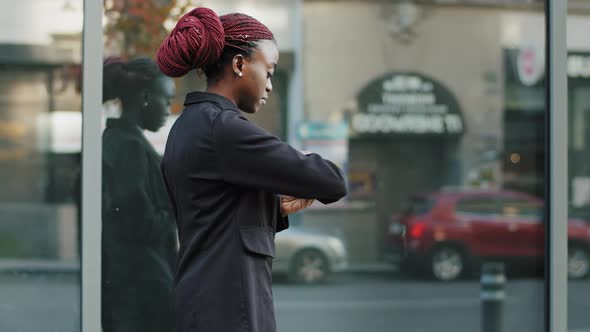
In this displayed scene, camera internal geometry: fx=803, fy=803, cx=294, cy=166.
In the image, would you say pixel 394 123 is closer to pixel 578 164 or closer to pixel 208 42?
pixel 578 164

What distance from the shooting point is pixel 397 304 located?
5199mm

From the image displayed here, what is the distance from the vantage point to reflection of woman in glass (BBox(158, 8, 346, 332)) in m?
1.85

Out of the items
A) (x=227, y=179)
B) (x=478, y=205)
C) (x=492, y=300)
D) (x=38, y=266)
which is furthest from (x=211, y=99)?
(x=478, y=205)

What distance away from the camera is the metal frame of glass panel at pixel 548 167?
319 cm

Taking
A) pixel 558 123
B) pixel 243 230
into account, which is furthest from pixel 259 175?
pixel 558 123

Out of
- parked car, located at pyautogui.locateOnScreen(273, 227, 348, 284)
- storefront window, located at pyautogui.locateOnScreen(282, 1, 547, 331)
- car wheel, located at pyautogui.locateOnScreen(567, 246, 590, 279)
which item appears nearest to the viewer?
car wheel, located at pyautogui.locateOnScreen(567, 246, 590, 279)

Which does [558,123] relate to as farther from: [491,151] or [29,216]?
[29,216]

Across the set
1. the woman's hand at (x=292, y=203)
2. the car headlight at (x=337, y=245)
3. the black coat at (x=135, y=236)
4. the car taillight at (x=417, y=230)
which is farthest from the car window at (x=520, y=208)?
the woman's hand at (x=292, y=203)

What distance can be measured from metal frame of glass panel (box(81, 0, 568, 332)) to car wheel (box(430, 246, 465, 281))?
1.43 m

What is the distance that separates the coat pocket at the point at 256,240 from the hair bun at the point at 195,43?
0.42m

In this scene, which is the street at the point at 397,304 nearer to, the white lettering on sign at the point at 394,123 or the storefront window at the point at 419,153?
the storefront window at the point at 419,153

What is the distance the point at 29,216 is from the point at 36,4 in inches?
45.0

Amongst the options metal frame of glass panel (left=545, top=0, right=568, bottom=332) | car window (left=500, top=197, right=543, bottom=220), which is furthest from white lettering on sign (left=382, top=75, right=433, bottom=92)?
metal frame of glass panel (left=545, top=0, right=568, bottom=332)

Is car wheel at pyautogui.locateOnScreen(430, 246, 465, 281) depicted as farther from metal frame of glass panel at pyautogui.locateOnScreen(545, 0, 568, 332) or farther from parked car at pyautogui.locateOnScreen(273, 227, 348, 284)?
metal frame of glass panel at pyautogui.locateOnScreen(545, 0, 568, 332)
